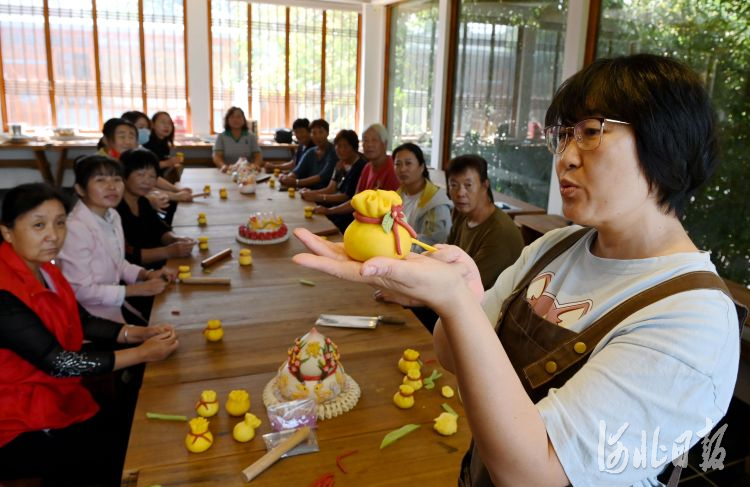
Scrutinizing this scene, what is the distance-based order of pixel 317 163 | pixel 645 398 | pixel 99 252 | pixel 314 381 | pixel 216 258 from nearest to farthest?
pixel 645 398
pixel 314 381
pixel 99 252
pixel 216 258
pixel 317 163

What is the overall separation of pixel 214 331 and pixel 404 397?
0.68 metres

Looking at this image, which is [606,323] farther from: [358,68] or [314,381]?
[358,68]

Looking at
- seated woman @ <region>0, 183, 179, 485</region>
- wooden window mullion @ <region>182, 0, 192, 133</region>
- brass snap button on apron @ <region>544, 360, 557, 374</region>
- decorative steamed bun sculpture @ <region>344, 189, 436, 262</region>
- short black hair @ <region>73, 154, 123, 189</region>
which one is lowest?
seated woman @ <region>0, 183, 179, 485</region>

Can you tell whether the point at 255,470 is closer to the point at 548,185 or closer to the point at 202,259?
the point at 202,259

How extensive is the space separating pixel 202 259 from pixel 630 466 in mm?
2337

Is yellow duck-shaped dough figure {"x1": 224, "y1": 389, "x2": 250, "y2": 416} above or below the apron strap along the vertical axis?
below

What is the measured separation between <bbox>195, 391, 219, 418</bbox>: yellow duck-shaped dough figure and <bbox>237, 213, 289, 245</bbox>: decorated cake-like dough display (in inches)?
64.3

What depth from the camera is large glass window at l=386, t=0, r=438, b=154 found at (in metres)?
6.80

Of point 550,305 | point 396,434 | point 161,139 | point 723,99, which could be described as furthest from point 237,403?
point 161,139

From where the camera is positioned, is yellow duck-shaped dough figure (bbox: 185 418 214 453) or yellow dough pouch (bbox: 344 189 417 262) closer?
yellow dough pouch (bbox: 344 189 417 262)

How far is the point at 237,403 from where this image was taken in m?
1.35

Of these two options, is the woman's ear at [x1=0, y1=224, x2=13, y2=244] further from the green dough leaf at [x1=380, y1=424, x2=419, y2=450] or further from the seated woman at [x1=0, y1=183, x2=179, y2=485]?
the green dough leaf at [x1=380, y1=424, x2=419, y2=450]

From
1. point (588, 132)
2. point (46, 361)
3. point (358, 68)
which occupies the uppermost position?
point (358, 68)

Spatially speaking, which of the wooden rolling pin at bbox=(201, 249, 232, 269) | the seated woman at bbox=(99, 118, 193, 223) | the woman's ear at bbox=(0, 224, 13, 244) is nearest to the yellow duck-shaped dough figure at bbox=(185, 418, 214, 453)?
the woman's ear at bbox=(0, 224, 13, 244)
